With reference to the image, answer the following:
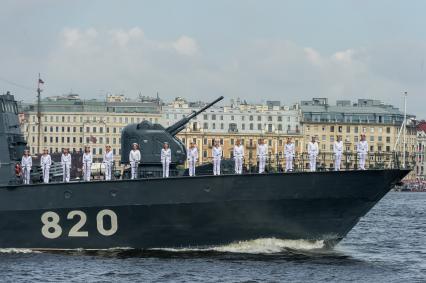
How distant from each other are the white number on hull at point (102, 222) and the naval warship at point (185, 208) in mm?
32

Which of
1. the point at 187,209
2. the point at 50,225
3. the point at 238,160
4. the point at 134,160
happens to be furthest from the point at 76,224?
the point at 238,160

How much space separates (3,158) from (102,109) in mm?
116879

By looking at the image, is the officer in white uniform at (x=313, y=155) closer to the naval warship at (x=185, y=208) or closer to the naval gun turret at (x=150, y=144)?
the naval warship at (x=185, y=208)

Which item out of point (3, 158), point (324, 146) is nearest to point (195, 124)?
point (324, 146)

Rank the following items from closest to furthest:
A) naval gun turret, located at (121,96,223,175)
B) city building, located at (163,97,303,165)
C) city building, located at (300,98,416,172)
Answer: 1. naval gun turret, located at (121,96,223,175)
2. city building, located at (163,97,303,165)
3. city building, located at (300,98,416,172)

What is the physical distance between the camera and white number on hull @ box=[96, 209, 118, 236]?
36.2m

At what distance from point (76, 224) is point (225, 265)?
17.9ft

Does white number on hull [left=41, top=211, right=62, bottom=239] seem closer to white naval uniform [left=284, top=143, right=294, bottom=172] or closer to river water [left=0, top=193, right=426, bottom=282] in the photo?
river water [left=0, top=193, right=426, bottom=282]

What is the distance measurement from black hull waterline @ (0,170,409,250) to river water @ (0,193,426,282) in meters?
0.44

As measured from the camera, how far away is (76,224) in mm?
36531

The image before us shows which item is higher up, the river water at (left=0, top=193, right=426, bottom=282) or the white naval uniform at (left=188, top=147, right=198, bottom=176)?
the white naval uniform at (left=188, top=147, right=198, bottom=176)

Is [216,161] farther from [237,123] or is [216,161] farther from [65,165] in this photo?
[237,123]

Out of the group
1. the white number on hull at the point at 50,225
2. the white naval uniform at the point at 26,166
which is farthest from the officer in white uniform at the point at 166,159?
the white naval uniform at the point at 26,166

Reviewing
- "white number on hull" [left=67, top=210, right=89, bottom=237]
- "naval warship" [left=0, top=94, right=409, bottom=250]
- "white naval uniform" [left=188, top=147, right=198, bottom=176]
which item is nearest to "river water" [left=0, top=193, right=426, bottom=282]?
"naval warship" [left=0, top=94, right=409, bottom=250]
